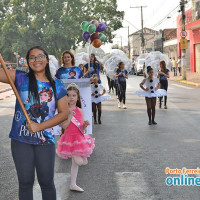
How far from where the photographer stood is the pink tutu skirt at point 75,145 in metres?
5.16

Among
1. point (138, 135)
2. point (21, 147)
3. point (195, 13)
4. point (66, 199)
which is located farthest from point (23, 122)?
point (195, 13)

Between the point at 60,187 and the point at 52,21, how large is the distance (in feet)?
174

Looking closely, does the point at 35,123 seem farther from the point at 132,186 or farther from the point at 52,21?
the point at 52,21

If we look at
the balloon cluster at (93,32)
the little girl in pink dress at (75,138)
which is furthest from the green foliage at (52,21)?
the little girl in pink dress at (75,138)

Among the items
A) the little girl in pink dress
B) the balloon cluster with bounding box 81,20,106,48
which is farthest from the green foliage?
the little girl in pink dress

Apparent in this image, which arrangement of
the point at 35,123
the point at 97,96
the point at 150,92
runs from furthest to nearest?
the point at 97,96 → the point at 150,92 → the point at 35,123

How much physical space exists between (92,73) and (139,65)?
3154 cm

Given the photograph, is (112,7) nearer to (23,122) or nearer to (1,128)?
(1,128)

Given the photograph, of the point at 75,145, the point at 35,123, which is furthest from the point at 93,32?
the point at 35,123

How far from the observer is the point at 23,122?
3.33 metres

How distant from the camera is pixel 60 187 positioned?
4930 millimetres

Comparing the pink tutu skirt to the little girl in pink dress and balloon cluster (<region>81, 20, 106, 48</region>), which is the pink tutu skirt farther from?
balloon cluster (<region>81, 20, 106, 48</region>)

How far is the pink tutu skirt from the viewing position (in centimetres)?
516

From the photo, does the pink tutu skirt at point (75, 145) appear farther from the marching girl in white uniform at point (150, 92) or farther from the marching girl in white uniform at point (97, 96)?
the marching girl in white uniform at point (97, 96)
